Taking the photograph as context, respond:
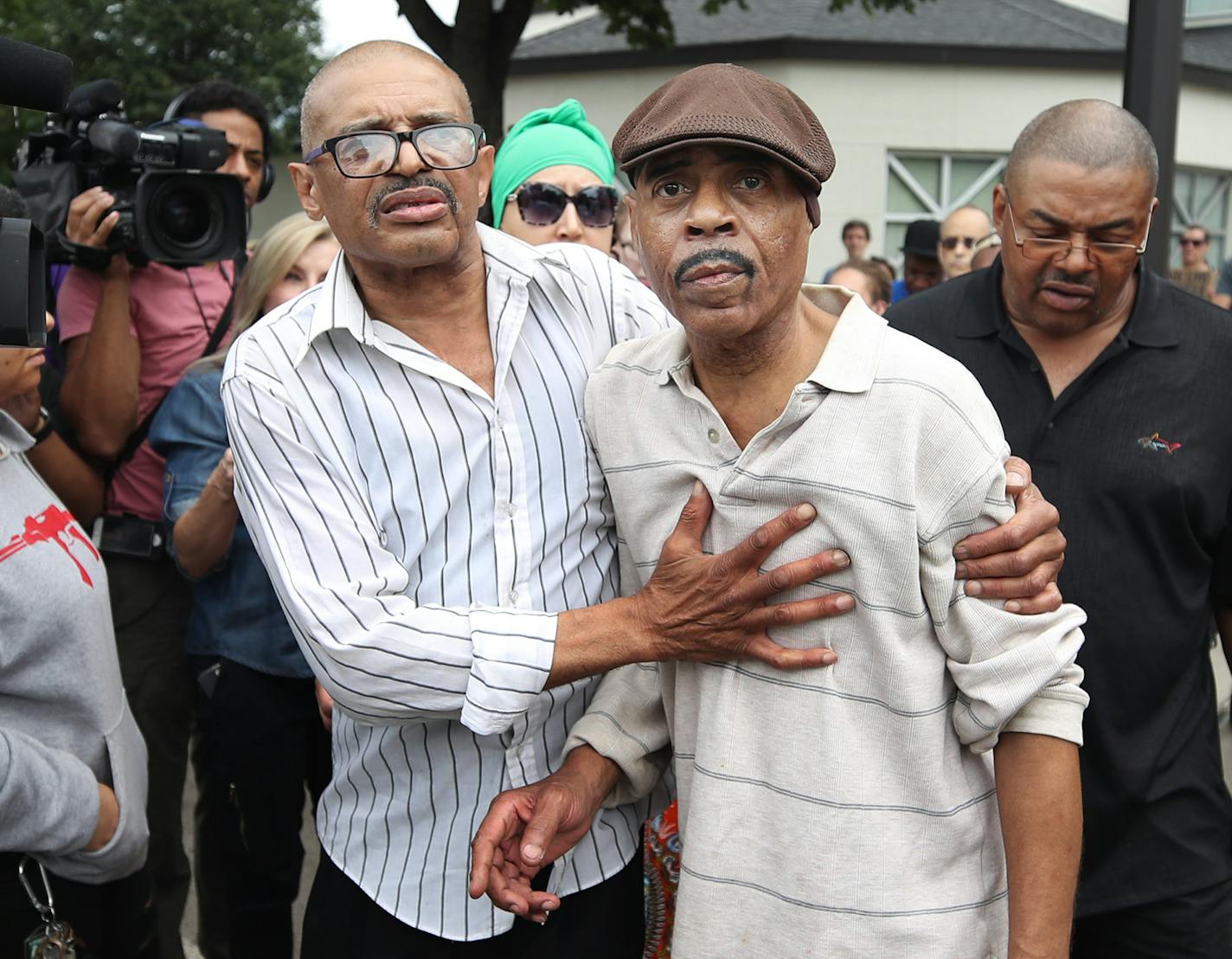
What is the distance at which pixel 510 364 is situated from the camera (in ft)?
7.64

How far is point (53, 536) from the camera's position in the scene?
2.63 meters

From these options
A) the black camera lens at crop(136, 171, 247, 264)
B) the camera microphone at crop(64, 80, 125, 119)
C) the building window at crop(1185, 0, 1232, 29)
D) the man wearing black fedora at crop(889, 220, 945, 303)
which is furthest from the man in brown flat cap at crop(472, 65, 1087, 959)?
the building window at crop(1185, 0, 1232, 29)

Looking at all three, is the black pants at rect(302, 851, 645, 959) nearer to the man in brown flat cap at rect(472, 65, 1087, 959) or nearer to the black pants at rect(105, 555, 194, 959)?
the man in brown flat cap at rect(472, 65, 1087, 959)

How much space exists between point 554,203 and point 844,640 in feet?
7.55

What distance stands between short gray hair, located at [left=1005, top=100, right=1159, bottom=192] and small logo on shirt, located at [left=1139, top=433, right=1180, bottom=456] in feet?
1.78

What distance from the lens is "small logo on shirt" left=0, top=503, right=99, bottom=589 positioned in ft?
8.27

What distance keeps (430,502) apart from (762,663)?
63cm

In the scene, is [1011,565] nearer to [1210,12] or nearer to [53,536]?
[53,536]

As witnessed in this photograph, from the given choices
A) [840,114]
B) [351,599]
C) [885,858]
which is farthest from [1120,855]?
[840,114]

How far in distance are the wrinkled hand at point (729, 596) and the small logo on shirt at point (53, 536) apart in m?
1.26

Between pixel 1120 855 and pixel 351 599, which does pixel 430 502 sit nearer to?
→ pixel 351 599

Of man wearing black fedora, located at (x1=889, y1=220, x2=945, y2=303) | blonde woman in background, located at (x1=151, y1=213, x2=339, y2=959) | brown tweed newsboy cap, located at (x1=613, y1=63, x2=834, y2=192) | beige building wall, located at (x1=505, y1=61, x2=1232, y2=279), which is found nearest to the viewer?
brown tweed newsboy cap, located at (x1=613, y1=63, x2=834, y2=192)

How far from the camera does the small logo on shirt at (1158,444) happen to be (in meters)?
2.68

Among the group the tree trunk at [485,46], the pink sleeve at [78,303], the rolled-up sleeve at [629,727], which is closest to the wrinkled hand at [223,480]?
the pink sleeve at [78,303]
